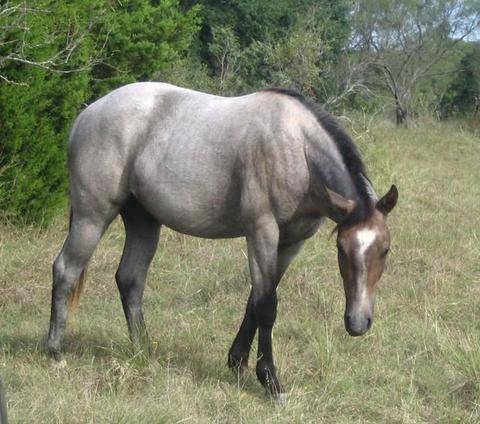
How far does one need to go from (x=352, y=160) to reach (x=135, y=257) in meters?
1.83

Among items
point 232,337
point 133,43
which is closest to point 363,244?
point 232,337

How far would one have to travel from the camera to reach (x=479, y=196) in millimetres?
11758

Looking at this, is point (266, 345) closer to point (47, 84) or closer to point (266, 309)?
point (266, 309)

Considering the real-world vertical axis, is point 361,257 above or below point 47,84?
above

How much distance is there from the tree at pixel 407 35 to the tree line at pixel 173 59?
0.21 ft

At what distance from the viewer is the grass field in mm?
4586

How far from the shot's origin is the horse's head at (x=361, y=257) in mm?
4480

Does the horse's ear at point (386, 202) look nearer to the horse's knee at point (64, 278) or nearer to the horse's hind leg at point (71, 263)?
the horse's hind leg at point (71, 263)

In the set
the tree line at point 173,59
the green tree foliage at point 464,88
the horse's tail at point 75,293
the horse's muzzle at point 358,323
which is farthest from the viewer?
the green tree foliage at point 464,88

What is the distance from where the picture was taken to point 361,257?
450cm

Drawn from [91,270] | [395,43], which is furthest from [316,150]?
[395,43]

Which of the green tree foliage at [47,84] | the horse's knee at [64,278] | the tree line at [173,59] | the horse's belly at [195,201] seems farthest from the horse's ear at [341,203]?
the green tree foliage at [47,84]

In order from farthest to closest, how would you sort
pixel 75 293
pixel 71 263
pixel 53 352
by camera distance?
pixel 75 293
pixel 71 263
pixel 53 352

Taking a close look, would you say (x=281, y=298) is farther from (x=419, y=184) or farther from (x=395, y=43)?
(x=395, y=43)
